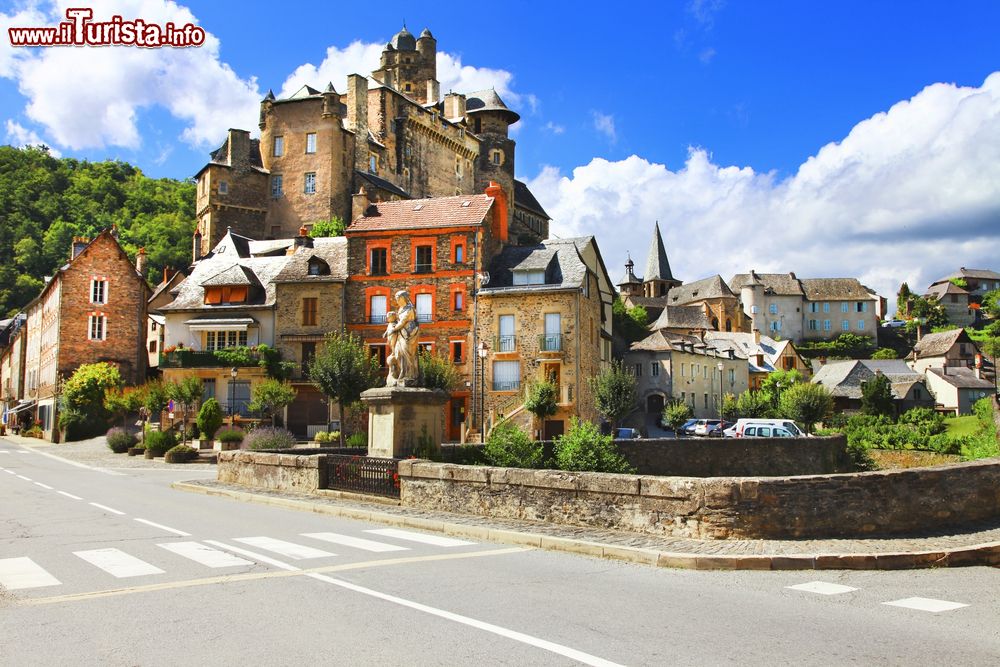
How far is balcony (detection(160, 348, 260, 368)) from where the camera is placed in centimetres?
4366

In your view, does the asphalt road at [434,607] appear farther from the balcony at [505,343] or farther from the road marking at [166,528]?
the balcony at [505,343]

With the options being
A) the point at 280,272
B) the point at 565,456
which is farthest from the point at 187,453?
the point at 565,456

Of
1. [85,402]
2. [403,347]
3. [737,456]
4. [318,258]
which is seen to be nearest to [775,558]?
[403,347]

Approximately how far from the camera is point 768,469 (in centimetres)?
3238

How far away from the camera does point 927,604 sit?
8086 millimetres

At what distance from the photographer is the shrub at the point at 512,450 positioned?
1828 centimetres

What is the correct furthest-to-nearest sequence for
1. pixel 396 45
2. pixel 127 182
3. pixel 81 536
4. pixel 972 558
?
pixel 127 182 → pixel 396 45 → pixel 81 536 → pixel 972 558

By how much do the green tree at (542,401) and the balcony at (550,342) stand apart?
2837 mm

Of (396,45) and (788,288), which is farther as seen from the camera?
(788,288)

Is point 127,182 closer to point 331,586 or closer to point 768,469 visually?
point 768,469

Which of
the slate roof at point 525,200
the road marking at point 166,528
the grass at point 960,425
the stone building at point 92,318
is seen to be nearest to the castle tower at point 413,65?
the slate roof at point 525,200

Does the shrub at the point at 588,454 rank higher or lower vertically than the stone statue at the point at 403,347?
lower

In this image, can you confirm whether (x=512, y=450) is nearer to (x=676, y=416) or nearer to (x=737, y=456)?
(x=737, y=456)

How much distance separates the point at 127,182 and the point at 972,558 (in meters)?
118
